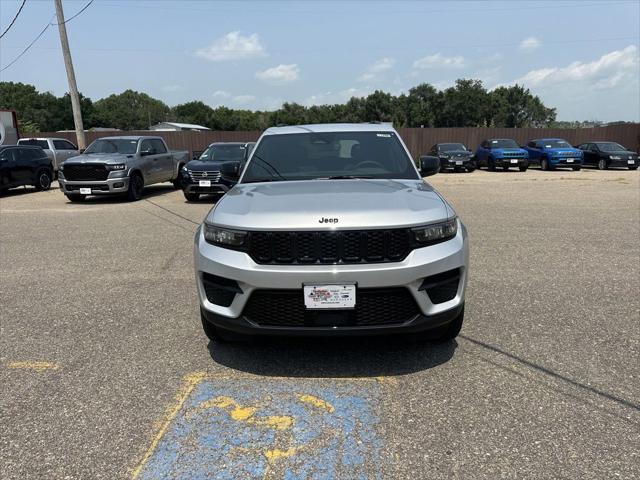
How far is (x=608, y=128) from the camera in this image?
119 feet

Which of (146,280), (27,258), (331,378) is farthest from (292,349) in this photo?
(27,258)

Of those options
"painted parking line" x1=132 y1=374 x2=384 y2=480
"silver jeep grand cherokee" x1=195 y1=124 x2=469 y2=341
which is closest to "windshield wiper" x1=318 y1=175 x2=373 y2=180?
"silver jeep grand cherokee" x1=195 y1=124 x2=469 y2=341

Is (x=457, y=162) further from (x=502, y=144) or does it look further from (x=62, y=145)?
(x=62, y=145)

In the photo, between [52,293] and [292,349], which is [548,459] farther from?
[52,293]

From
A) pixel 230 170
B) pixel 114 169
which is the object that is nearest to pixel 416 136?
pixel 114 169

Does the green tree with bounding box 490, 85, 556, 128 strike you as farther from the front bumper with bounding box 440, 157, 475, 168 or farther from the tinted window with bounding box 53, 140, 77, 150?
the tinted window with bounding box 53, 140, 77, 150

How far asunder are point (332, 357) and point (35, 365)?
2180 mm

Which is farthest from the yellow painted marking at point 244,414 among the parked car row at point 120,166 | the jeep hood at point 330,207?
the parked car row at point 120,166

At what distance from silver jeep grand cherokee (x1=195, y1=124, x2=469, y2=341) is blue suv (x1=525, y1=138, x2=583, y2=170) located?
79.2ft

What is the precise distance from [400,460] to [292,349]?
4.93 feet

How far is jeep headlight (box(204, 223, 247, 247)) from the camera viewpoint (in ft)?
10.8

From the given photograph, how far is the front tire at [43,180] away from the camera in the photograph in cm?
1717

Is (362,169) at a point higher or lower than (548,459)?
higher

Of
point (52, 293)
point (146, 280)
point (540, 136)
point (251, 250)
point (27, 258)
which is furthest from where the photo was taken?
point (540, 136)
